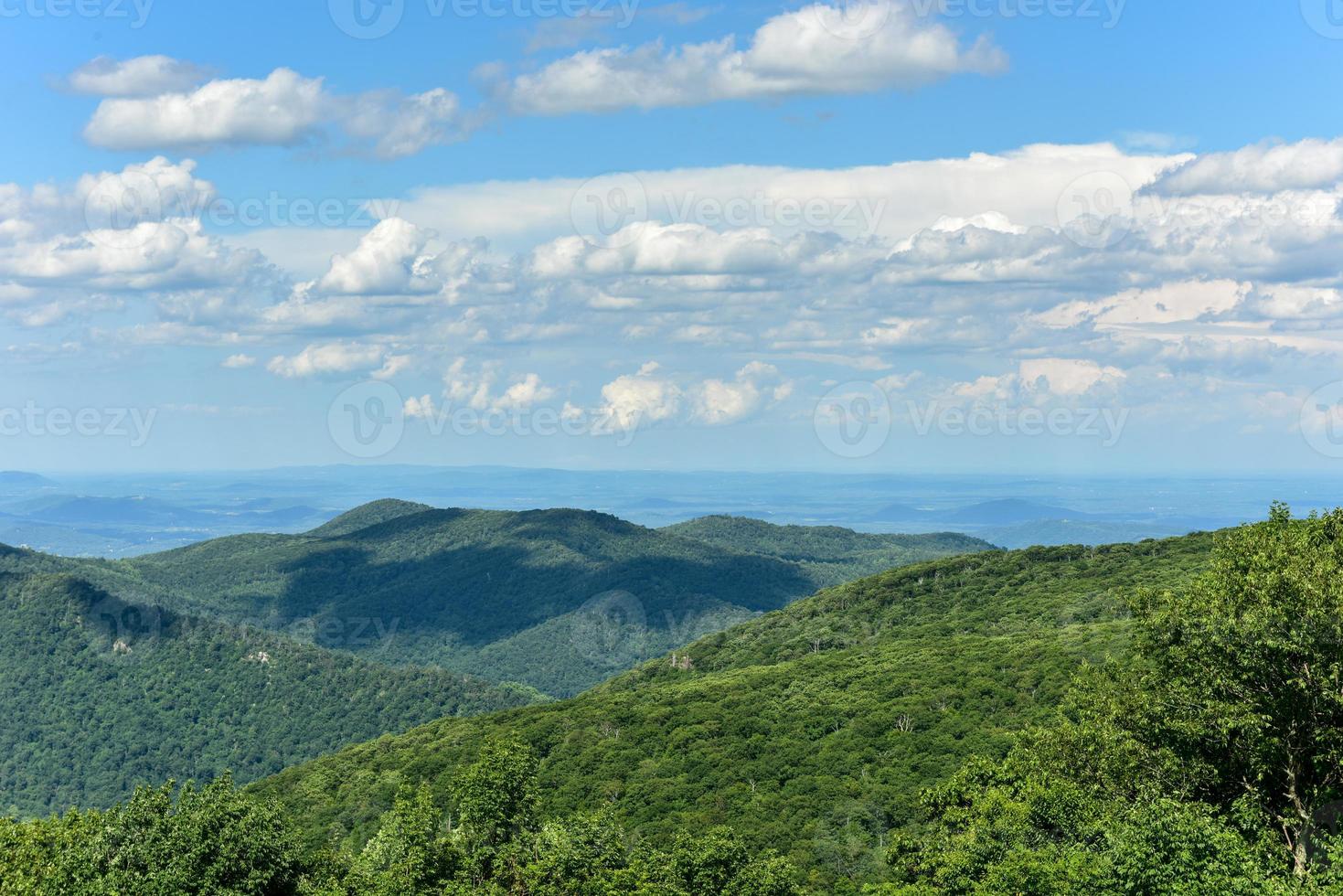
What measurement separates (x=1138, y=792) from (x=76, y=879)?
4088cm

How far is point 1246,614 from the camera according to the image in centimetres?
3844

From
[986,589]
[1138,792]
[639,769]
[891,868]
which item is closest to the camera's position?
[1138,792]

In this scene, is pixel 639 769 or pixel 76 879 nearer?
pixel 76 879

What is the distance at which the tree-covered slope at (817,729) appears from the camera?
293 ft

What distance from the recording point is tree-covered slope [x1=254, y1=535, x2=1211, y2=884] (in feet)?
293

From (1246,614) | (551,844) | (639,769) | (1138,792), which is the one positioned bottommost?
(639,769)

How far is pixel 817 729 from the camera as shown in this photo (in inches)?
4286

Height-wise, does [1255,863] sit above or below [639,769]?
above

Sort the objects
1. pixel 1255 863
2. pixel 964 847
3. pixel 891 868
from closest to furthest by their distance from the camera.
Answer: pixel 1255 863
pixel 964 847
pixel 891 868

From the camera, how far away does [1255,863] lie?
111 feet

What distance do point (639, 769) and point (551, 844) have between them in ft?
199

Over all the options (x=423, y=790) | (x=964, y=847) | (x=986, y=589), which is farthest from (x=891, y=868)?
(x=986, y=589)

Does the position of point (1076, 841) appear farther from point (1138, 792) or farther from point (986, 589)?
point (986, 589)

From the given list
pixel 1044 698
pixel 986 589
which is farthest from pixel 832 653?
pixel 1044 698
